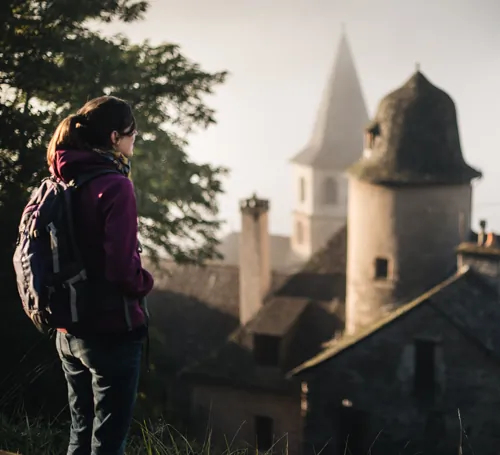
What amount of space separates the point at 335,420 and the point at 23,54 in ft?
31.6

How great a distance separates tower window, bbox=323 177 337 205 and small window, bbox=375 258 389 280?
99.9 feet

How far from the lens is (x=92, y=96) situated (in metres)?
12.1

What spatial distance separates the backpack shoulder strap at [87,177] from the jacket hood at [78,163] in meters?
0.02

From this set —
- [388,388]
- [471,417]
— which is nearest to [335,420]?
[388,388]

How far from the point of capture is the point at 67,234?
350 centimetres

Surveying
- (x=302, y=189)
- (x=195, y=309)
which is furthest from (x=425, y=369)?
(x=302, y=189)

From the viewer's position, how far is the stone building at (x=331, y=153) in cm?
4909

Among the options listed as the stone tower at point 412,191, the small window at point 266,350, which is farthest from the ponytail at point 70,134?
the small window at point 266,350

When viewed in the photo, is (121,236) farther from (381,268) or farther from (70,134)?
(381,268)

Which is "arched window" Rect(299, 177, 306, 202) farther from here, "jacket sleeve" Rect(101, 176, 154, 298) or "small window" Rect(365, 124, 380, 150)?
"jacket sleeve" Rect(101, 176, 154, 298)

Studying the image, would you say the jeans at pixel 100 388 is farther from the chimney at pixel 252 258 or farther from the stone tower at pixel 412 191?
the chimney at pixel 252 258

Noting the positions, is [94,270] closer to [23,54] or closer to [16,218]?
[16,218]

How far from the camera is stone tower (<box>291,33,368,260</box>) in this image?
49.1 metres

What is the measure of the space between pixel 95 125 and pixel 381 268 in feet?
52.7
